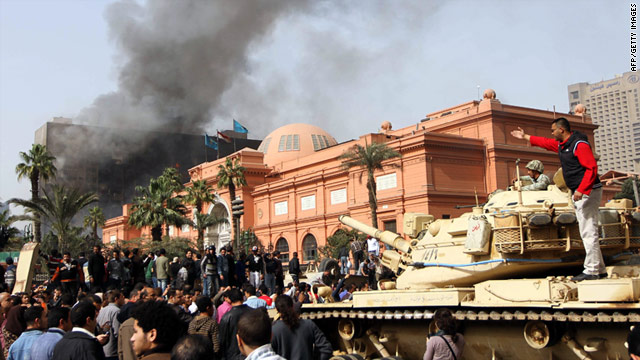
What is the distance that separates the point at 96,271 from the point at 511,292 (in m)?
9.99

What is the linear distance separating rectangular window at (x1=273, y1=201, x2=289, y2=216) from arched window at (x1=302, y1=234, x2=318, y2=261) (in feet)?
12.4

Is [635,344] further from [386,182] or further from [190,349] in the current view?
[386,182]

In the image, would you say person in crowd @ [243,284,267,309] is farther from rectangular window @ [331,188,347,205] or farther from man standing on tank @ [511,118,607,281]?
rectangular window @ [331,188,347,205]

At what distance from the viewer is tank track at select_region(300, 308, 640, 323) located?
294 inches

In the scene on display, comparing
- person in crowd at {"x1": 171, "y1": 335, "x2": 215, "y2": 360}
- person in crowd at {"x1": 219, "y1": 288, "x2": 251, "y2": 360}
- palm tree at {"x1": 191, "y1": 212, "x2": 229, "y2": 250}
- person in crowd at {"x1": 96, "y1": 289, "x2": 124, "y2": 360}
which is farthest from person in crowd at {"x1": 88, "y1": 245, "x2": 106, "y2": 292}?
palm tree at {"x1": 191, "y1": 212, "x2": 229, "y2": 250}

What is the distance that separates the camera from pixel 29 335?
6.31 m

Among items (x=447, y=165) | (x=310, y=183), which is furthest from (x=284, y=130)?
(x=447, y=165)

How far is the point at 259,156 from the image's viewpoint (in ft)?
201

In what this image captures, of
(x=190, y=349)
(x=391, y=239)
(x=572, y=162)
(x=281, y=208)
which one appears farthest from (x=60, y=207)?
(x=190, y=349)

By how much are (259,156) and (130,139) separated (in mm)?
39910

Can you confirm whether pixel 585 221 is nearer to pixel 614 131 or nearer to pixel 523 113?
pixel 523 113

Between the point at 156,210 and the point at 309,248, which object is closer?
the point at 156,210

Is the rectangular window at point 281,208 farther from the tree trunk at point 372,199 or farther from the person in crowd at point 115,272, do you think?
the person in crowd at point 115,272

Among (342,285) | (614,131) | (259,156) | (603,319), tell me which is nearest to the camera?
(603,319)
